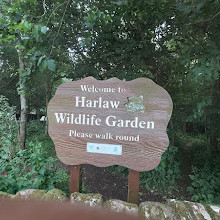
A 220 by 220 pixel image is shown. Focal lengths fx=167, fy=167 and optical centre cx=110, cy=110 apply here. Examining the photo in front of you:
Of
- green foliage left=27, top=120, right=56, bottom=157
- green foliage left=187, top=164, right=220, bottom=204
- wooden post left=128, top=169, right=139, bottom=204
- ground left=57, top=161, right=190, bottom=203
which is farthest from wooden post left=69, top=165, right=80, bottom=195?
green foliage left=27, top=120, right=56, bottom=157

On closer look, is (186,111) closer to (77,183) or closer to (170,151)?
(170,151)

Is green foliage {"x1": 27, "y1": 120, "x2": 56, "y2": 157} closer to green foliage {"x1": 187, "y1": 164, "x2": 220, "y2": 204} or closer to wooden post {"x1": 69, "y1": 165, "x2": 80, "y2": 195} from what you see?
wooden post {"x1": 69, "y1": 165, "x2": 80, "y2": 195}

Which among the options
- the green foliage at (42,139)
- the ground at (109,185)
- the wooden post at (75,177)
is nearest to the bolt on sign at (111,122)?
the wooden post at (75,177)

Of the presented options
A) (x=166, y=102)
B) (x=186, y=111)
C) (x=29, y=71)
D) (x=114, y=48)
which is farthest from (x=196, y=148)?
(x=29, y=71)

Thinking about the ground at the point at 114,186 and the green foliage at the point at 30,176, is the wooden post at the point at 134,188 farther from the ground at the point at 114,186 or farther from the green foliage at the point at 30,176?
the ground at the point at 114,186

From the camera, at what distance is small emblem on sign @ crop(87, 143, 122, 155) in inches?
61.3

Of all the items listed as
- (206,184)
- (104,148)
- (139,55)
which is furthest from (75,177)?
(206,184)

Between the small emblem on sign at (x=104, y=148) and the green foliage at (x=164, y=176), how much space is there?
288cm

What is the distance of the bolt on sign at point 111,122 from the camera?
153cm

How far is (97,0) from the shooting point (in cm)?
234

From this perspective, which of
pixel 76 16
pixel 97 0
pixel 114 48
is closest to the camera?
pixel 97 0

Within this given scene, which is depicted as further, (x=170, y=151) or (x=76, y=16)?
(x=170, y=151)

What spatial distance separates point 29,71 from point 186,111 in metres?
4.14

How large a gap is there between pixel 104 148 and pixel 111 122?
25 centimetres
